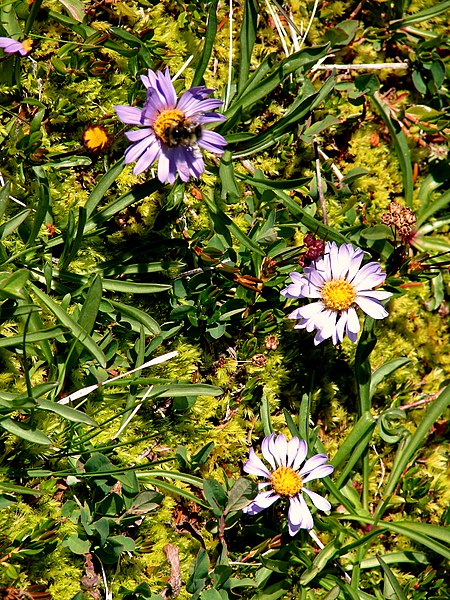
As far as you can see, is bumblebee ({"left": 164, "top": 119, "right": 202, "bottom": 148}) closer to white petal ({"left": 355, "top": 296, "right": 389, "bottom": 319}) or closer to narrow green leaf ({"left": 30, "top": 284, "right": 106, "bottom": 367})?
narrow green leaf ({"left": 30, "top": 284, "right": 106, "bottom": 367})

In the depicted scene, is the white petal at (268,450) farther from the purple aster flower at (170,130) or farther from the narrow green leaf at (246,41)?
the narrow green leaf at (246,41)

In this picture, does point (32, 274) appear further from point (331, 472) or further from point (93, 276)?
point (331, 472)

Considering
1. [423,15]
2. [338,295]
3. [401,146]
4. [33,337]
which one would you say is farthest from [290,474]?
[423,15]

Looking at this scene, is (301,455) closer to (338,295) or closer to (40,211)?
(338,295)

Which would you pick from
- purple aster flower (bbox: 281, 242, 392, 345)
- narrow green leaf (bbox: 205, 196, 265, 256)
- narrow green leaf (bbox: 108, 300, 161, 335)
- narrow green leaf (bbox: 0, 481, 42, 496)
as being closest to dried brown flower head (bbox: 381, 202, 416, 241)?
purple aster flower (bbox: 281, 242, 392, 345)

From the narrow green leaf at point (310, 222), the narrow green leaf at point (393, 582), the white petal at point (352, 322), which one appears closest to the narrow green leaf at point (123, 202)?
the narrow green leaf at point (310, 222)

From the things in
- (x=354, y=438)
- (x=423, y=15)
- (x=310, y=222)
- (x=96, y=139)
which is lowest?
(x=354, y=438)
